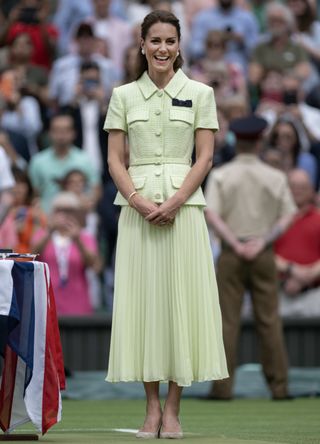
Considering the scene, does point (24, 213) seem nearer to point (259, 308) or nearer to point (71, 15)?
point (259, 308)

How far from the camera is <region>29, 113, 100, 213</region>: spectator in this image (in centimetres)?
1641

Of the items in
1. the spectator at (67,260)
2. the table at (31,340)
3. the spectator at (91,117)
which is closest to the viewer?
the table at (31,340)

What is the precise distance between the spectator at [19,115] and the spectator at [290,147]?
122 inches

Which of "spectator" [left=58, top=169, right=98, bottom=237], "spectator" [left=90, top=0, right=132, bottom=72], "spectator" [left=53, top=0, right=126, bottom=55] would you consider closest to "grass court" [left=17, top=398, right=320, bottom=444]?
"spectator" [left=58, top=169, right=98, bottom=237]

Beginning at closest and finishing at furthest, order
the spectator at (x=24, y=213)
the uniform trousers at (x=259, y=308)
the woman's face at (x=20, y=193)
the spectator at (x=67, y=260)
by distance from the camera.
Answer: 1. the uniform trousers at (x=259, y=308)
2. the spectator at (x=67, y=260)
3. the spectator at (x=24, y=213)
4. the woman's face at (x=20, y=193)

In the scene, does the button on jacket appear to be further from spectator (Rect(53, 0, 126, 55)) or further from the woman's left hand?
spectator (Rect(53, 0, 126, 55))

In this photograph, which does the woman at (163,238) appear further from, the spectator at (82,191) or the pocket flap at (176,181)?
the spectator at (82,191)

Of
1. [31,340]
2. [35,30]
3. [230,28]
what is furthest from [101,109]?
[31,340]

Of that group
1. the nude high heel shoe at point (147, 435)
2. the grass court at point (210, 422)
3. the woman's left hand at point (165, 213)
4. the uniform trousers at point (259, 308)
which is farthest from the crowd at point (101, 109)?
the nude high heel shoe at point (147, 435)

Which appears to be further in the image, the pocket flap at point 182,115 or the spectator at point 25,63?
the spectator at point 25,63

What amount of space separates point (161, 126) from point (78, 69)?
10.6 meters

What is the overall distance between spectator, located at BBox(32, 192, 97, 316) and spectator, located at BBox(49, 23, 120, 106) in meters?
4.37

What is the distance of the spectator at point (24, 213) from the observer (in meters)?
14.6

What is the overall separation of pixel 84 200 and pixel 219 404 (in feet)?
14.3
